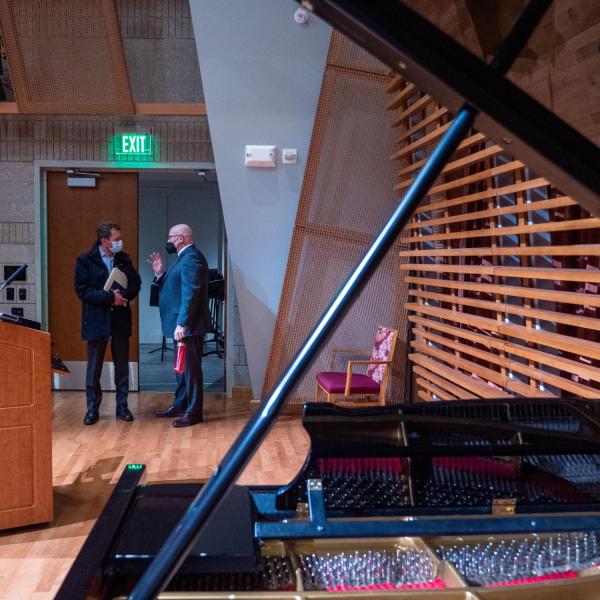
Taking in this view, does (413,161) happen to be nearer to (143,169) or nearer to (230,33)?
(230,33)

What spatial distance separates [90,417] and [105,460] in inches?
45.3

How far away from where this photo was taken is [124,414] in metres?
6.04

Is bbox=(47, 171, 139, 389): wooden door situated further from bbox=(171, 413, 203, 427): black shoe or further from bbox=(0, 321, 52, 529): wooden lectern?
bbox=(0, 321, 52, 529): wooden lectern

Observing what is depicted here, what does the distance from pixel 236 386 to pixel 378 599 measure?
601 cm

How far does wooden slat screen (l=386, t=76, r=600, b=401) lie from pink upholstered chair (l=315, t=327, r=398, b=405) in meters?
0.23

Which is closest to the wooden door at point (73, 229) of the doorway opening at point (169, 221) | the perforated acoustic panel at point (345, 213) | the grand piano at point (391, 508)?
the perforated acoustic panel at point (345, 213)

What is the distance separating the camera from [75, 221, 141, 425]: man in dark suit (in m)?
5.77

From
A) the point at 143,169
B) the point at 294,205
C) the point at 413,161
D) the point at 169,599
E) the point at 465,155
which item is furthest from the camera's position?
the point at 143,169

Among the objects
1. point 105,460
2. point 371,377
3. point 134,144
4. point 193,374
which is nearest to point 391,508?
point 105,460

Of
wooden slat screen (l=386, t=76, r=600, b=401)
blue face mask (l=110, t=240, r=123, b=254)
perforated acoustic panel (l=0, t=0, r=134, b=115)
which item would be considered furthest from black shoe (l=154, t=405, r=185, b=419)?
perforated acoustic panel (l=0, t=0, r=134, b=115)

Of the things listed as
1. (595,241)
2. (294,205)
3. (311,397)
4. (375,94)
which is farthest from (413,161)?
(595,241)

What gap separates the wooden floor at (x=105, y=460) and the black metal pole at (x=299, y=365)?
8.11ft

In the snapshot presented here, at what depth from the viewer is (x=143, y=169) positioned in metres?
7.13

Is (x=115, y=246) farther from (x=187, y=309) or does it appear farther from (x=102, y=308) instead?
(x=187, y=309)
